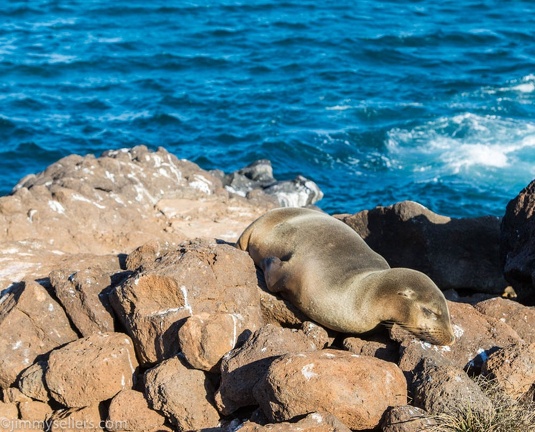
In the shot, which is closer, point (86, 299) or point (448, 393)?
point (448, 393)

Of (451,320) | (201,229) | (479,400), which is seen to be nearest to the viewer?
(479,400)

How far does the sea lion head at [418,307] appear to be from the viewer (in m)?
6.79

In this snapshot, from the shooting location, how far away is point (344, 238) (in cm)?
801

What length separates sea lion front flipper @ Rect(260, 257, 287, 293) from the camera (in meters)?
7.49

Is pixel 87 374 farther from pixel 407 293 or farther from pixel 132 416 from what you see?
pixel 407 293

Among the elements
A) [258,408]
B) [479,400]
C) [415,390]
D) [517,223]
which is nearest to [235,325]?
[258,408]

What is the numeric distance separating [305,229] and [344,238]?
0.44 metres

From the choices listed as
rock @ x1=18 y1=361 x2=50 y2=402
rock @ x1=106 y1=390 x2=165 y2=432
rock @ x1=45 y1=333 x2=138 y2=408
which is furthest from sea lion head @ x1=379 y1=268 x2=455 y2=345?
rock @ x1=18 y1=361 x2=50 y2=402

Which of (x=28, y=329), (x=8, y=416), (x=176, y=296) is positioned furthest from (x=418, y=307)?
(x=8, y=416)

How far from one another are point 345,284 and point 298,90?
18.1 meters

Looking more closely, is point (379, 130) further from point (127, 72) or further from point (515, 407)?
point (515, 407)

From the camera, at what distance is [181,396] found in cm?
622

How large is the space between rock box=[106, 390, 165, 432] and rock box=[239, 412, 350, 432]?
3.57ft

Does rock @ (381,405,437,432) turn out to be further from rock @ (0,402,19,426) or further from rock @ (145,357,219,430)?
rock @ (0,402,19,426)
